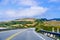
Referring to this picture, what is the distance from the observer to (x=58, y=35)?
27.9m

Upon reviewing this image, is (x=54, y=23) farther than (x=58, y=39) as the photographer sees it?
Yes

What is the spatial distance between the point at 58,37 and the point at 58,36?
0.12 m

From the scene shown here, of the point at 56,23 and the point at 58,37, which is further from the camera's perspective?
the point at 56,23

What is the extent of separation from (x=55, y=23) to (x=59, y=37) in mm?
49568

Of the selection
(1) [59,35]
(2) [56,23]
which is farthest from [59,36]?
(2) [56,23]

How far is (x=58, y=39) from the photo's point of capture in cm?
2734

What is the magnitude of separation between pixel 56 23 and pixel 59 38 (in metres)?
49.3

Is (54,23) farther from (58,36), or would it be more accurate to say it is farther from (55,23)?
(58,36)

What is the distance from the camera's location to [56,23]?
3009 inches

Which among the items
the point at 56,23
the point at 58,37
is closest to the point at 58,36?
the point at 58,37

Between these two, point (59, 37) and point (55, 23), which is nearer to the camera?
point (59, 37)

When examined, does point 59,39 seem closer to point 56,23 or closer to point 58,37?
point 58,37

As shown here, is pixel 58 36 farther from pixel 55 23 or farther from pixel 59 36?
pixel 55 23

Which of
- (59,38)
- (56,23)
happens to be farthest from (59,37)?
(56,23)
